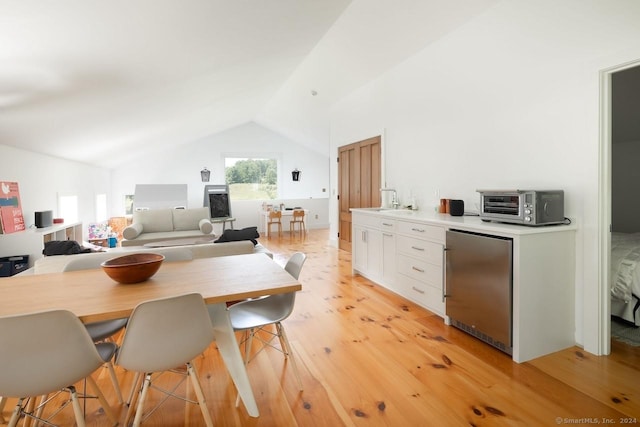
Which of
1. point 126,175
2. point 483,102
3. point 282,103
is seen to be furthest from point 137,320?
point 126,175

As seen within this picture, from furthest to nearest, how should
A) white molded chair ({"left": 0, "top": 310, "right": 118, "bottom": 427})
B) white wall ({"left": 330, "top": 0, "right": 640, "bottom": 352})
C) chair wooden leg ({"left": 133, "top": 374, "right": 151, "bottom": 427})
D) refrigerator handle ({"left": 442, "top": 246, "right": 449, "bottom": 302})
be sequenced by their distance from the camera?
refrigerator handle ({"left": 442, "top": 246, "right": 449, "bottom": 302})
white wall ({"left": 330, "top": 0, "right": 640, "bottom": 352})
chair wooden leg ({"left": 133, "top": 374, "right": 151, "bottom": 427})
white molded chair ({"left": 0, "top": 310, "right": 118, "bottom": 427})

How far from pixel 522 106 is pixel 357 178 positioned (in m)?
3.28

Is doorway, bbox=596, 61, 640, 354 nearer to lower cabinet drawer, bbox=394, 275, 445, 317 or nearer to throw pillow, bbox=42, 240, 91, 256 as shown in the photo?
lower cabinet drawer, bbox=394, 275, 445, 317

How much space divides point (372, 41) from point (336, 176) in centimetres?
291

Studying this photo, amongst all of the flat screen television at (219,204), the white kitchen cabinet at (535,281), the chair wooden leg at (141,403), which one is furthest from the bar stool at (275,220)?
the chair wooden leg at (141,403)

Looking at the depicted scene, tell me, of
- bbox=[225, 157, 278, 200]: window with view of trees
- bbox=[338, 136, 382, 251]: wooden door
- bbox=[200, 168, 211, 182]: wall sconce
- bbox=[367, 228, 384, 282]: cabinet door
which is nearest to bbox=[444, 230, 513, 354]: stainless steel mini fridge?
bbox=[367, 228, 384, 282]: cabinet door

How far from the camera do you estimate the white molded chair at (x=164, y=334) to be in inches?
53.0

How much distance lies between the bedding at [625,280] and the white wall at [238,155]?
783 cm

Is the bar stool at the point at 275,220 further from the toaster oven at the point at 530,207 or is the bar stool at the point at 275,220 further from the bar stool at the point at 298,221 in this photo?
the toaster oven at the point at 530,207

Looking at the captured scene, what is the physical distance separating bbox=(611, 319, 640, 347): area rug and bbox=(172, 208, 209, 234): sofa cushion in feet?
19.7

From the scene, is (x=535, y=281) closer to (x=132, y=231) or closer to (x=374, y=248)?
(x=374, y=248)

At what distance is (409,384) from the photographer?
2.08 metres

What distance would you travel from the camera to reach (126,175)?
928 cm

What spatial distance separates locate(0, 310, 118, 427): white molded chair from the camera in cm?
118
